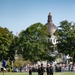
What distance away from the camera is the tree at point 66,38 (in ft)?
332

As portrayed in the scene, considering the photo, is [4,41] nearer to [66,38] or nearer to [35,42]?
[35,42]

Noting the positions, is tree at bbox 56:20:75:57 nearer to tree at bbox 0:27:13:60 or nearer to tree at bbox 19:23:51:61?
tree at bbox 19:23:51:61

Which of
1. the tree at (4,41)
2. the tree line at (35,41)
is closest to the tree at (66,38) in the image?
the tree line at (35,41)

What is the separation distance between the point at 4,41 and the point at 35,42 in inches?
355

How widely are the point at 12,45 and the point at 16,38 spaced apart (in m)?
2.68

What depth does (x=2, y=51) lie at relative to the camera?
94000 millimetres

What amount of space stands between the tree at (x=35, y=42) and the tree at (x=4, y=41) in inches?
134

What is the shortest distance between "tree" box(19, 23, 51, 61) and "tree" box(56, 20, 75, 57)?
4.77 meters

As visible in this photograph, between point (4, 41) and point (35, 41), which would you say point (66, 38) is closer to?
point (35, 41)

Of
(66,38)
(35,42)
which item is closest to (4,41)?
(35,42)

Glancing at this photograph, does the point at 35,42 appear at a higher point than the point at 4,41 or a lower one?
higher

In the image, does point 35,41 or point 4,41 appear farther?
point 35,41

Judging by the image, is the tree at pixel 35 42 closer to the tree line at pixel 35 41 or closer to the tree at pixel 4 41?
the tree line at pixel 35 41

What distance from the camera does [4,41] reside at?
97125 mm
